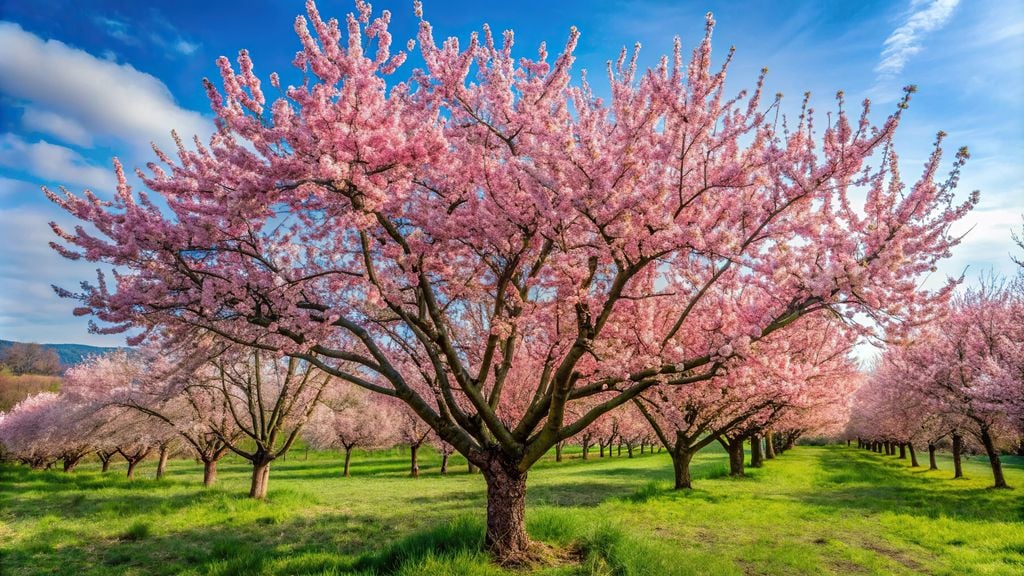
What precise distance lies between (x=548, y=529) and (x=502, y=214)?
6274mm

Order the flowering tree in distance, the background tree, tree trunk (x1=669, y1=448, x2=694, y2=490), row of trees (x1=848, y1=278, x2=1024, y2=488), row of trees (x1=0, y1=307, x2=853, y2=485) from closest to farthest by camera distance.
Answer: the flowering tree in distance, row of trees (x1=0, y1=307, x2=853, y2=485), row of trees (x1=848, y1=278, x2=1024, y2=488), tree trunk (x1=669, y1=448, x2=694, y2=490), the background tree

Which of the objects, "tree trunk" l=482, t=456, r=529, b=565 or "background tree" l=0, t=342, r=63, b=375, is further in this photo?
"background tree" l=0, t=342, r=63, b=375

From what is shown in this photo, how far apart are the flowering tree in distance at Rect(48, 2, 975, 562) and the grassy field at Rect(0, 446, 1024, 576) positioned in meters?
1.77

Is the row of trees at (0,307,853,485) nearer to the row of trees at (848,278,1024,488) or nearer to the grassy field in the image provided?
the grassy field

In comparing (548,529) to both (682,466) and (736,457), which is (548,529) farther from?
(736,457)

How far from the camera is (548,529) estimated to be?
963 centimetres

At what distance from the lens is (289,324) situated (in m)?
8.43

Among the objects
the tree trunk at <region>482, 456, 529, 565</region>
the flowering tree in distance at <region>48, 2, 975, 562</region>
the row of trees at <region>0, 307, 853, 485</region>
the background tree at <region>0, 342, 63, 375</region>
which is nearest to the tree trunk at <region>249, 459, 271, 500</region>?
the row of trees at <region>0, 307, 853, 485</region>

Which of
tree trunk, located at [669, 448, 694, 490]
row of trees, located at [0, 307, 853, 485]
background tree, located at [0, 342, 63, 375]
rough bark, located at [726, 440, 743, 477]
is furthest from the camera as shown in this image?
background tree, located at [0, 342, 63, 375]

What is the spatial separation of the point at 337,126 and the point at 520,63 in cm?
386

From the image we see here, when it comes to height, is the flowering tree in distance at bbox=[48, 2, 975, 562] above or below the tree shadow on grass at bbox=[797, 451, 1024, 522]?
above

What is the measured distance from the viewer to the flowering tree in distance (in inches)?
269

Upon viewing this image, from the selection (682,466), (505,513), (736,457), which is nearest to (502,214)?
(505,513)

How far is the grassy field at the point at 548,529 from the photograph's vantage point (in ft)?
27.9
